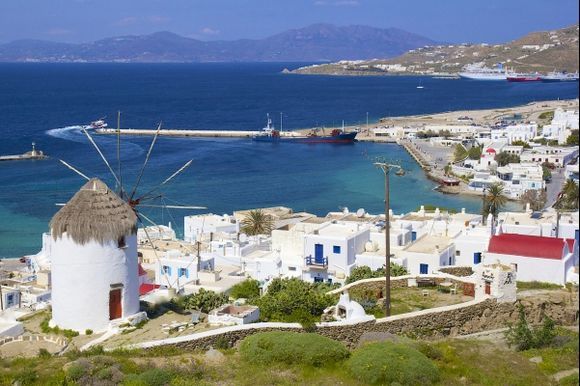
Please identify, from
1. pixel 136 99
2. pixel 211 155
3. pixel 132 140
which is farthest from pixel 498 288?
pixel 136 99

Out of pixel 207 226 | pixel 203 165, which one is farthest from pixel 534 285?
pixel 203 165

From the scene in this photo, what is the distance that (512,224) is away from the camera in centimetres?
3388

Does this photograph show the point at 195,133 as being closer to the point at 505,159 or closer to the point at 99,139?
the point at 99,139

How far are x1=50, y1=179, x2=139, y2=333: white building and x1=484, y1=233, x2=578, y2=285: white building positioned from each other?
12101mm

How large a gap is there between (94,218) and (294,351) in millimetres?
5292

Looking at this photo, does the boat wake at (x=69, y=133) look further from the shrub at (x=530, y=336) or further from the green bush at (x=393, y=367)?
the green bush at (x=393, y=367)

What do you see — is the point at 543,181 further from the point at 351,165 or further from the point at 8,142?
the point at 8,142

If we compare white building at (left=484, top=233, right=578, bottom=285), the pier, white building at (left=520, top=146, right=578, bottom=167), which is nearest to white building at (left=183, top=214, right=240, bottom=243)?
white building at (left=484, top=233, right=578, bottom=285)

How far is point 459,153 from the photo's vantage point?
8881 centimetres

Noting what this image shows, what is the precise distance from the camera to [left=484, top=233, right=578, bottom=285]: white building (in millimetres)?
23453

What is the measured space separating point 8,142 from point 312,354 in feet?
330

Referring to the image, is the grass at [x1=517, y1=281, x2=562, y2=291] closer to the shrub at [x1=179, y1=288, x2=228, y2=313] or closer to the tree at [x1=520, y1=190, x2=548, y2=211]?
the shrub at [x1=179, y1=288, x2=228, y2=313]

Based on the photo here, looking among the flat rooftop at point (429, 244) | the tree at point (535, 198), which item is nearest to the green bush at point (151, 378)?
the flat rooftop at point (429, 244)

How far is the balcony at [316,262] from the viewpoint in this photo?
98.5 ft
